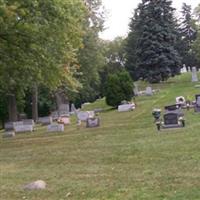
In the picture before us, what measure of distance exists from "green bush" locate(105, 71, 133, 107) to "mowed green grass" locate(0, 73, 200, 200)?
57.7 ft

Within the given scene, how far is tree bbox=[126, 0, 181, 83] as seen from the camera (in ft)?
175

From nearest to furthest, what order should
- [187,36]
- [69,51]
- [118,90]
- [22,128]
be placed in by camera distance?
1. [69,51]
2. [22,128]
3. [118,90]
4. [187,36]

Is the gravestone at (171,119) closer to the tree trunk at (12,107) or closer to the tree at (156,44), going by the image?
the tree trunk at (12,107)

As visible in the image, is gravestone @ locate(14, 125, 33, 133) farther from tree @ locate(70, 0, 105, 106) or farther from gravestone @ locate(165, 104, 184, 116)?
tree @ locate(70, 0, 105, 106)

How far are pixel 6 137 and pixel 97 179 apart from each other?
17907 mm

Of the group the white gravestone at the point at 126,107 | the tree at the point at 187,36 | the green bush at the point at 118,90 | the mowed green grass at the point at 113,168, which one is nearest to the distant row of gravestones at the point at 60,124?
the white gravestone at the point at 126,107

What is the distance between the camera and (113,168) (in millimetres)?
12000

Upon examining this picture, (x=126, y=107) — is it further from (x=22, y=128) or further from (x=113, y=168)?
(x=113, y=168)

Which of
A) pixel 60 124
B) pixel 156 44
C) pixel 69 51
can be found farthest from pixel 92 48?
pixel 69 51

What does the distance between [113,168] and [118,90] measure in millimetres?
26306

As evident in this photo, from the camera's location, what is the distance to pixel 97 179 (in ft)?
34.5

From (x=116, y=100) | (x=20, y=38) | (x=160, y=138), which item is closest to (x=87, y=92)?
(x=116, y=100)

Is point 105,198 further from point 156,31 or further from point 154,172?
point 156,31

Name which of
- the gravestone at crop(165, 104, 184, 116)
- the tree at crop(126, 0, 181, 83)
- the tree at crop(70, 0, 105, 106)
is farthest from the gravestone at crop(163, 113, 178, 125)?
the tree at crop(126, 0, 181, 83)
